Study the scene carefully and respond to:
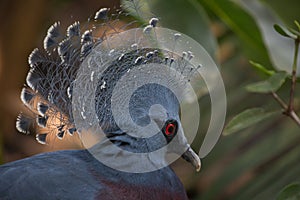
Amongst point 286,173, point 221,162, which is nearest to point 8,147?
point 221,162

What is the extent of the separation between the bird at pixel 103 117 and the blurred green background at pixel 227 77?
0.25 metres

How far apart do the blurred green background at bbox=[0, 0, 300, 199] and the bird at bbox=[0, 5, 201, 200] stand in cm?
25

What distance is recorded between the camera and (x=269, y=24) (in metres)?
2.36

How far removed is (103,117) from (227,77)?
134cm

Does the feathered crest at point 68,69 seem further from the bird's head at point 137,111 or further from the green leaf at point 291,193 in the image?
the green leaf at point 291,193

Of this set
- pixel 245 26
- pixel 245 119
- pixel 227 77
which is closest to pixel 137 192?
pixel 245 119

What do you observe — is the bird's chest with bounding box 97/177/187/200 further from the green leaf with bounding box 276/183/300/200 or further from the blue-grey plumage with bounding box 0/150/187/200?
the green leaf with bounding box 276/183/300/200

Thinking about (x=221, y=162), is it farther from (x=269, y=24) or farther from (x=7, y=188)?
(x=7, y=188)

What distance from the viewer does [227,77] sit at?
2.94 m

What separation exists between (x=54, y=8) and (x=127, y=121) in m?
2.28

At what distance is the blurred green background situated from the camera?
7.13 ft

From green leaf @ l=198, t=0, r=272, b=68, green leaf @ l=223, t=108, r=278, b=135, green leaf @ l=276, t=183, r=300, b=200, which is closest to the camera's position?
green leaf @ l=276, t=183, r=300, b=200

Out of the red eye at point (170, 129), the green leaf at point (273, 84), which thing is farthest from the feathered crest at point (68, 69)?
the green leaf at point (273, 84)

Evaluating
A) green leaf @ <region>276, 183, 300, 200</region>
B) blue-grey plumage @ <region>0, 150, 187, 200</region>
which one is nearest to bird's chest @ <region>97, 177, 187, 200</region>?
blue-grey plumage @ <region>0, 150, 187, 200</region>
